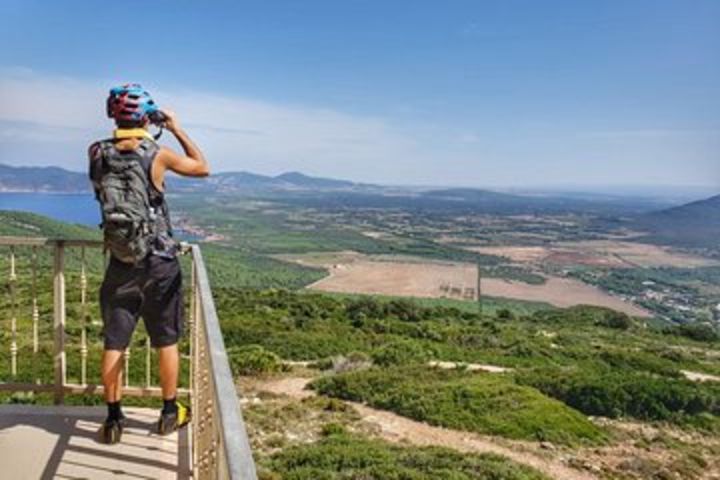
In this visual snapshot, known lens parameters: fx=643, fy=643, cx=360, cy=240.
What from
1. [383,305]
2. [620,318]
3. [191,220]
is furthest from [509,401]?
[191,220]

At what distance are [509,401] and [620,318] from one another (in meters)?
27.8

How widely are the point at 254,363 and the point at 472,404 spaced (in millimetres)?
4072

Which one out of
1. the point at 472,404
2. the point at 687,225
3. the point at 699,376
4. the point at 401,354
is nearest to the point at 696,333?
the point at 699,376

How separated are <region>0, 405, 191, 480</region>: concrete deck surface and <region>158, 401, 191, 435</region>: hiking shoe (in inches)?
1.6

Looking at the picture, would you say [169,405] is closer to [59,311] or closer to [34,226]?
[59,311]

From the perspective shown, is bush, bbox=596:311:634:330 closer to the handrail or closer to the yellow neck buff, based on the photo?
the yellow neck buff

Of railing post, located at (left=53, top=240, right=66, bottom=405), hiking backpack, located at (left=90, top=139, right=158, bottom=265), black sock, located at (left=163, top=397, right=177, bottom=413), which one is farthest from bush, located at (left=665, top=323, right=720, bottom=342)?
hiking backpack, located at (left=90, top=139, right=158, bottom=265)

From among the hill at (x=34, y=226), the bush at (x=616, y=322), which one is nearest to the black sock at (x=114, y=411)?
the bush at (x=616, y=322)

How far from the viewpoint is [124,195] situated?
3.01 metres

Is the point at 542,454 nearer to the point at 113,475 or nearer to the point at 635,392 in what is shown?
the point at 635,392

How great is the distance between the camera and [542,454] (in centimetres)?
888

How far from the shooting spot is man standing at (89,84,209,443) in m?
3.01

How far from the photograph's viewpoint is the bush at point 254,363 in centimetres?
1164

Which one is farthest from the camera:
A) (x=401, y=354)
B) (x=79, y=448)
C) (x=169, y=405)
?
(x=401, y=354)
